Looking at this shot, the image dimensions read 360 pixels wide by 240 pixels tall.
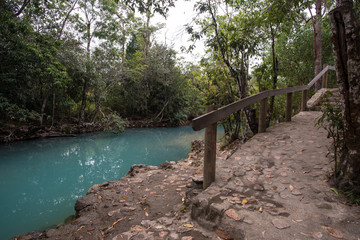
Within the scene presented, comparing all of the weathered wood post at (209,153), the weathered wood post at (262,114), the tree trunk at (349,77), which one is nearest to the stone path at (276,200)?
the weathered wood post at (209,153)

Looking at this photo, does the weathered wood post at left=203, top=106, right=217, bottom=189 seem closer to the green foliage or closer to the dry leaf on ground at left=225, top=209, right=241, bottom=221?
the dry leaf on ground at left=225, top=209, right=241, bottom=221

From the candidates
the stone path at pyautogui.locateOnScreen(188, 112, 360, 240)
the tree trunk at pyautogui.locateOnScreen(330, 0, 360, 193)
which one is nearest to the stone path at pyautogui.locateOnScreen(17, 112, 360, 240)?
the stone path at pyautogui.locateOnScreen(188, 112, 360, 240)

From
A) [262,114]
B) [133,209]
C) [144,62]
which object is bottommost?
[133,209]

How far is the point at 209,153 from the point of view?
2.52 meters

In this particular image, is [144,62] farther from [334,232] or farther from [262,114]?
[334,232]

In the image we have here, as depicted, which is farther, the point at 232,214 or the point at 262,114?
the point at 262,114

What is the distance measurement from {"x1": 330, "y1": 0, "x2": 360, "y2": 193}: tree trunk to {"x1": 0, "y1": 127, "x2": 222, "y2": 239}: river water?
5143 millimetres

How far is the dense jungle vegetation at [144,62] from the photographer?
500 centimetres

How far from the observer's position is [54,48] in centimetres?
991

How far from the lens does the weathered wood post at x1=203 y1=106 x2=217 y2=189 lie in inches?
97.5

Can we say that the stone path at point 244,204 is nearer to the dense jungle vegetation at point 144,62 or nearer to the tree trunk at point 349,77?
the tree trunk at point 349,77

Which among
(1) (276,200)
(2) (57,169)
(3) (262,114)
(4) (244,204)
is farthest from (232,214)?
(2) (57,169)

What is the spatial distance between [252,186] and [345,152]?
3.67ft

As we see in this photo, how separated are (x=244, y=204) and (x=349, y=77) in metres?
1.78
